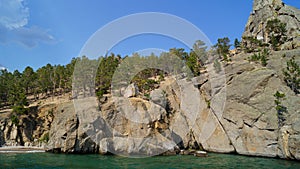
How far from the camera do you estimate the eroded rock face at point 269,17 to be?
57.8 metres

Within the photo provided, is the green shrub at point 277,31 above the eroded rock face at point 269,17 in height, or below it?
below

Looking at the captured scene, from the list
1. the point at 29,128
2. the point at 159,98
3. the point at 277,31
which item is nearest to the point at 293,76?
the point at 159,98

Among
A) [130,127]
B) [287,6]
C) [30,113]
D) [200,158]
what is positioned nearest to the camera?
[200,158]

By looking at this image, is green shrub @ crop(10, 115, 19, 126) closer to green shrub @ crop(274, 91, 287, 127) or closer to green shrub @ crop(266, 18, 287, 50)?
green shrub @ crop(274, 91, 287, 127)

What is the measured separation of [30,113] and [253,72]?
150ft

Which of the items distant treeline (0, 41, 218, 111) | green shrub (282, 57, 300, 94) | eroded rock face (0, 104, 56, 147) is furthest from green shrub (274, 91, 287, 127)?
eroded rock face (0, 104, 56, 147)

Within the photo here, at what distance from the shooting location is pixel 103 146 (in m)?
35.7

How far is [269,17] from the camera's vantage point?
64938mm

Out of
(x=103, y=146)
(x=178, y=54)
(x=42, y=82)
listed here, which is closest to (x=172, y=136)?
(x=103, y=146)

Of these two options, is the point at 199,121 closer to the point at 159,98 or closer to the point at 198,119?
the point at 198,119

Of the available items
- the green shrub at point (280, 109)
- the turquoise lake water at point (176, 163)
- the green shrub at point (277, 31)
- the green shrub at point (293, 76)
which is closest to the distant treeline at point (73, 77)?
the green shrub at point (277, 31)

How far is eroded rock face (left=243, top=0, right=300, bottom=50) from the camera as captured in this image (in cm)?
5777

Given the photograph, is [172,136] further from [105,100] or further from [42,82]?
[42,82]

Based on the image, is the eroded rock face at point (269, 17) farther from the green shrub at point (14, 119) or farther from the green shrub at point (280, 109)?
the green shrub at point (14, 119)
